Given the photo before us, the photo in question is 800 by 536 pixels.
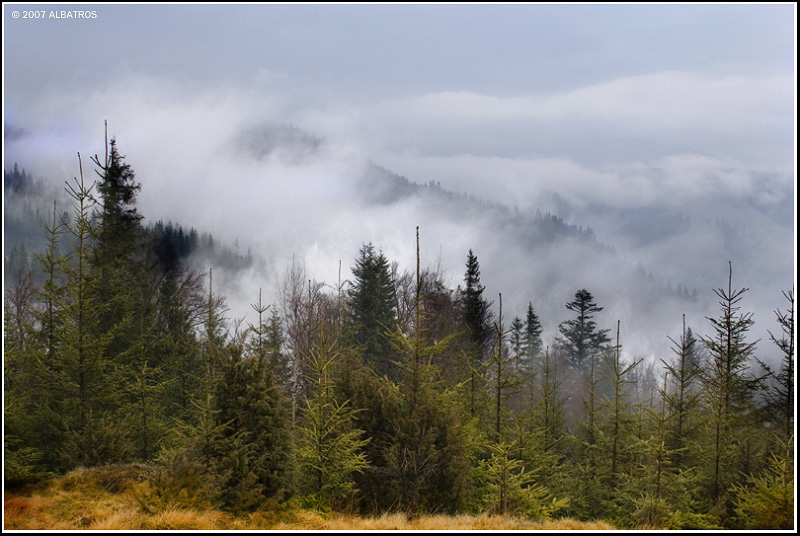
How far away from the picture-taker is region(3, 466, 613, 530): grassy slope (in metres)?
11.3

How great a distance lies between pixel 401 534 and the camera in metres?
10.2

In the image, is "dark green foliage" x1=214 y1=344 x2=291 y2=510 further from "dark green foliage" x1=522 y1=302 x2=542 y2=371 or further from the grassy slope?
"dark green foliage" x1=522 y1=302 x2=542 y2=371

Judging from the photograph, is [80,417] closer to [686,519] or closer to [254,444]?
[254,444]

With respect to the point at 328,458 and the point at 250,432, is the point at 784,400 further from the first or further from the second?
the point at 250,432

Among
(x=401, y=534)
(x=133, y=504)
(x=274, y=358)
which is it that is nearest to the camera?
(x=401, y=534)

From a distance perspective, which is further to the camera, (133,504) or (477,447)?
(477,447)

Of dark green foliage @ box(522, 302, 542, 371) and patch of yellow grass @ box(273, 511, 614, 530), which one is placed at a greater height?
dark green foliage @ box(522, 302, 542, 371)

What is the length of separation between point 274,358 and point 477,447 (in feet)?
45.6

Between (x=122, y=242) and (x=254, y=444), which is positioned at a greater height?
(x=122, y=242)

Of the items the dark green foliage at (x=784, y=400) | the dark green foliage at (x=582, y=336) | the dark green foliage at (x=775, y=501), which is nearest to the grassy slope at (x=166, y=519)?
the dark green foliage at (x=775, y=501)

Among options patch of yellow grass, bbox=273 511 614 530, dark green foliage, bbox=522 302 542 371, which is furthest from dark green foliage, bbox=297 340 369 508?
dark green foliage, bbox=522 302 542 371

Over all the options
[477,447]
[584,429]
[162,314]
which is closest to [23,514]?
[477,447]

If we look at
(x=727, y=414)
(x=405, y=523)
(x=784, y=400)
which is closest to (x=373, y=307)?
(x=727, y=414)

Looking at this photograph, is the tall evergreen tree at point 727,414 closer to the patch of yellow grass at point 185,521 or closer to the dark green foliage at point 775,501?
the dark green foliage at point 775,501
